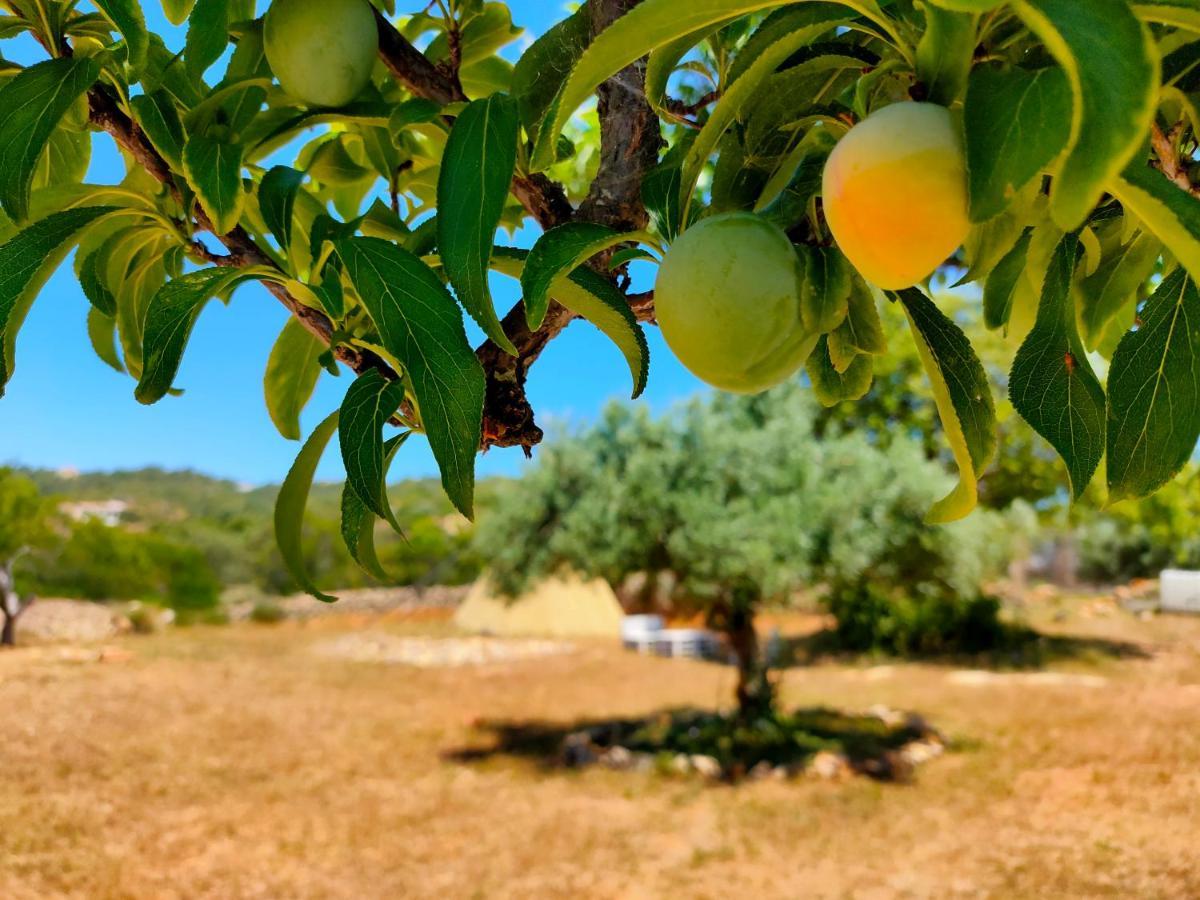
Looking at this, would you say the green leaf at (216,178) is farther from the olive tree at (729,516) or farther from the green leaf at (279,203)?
the olive tree at (729,516)

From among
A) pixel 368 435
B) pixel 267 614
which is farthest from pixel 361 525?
pixel 267 614

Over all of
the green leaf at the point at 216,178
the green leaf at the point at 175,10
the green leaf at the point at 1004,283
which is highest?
the green leaf at the point at 175,10

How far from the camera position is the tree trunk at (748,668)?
5.42 meters

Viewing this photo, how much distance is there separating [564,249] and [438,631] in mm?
10414

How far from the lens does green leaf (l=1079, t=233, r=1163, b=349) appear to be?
53 cm

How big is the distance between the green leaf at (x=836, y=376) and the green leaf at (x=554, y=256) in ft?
0.41

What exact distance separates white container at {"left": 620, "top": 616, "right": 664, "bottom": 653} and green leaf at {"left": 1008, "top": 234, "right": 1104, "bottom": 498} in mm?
8820

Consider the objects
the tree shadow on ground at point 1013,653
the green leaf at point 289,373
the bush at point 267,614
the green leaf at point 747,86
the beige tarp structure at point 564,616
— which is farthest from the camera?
the bush at point 267,614

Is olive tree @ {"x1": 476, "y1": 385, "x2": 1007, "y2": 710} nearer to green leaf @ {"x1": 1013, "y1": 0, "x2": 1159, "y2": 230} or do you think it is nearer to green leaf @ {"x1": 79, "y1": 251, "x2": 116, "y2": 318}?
green leaf @ {"x1": 79, "y1": 251, "x2": 116, "y2": 318}

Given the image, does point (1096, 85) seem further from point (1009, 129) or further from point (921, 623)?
point (921, 623)

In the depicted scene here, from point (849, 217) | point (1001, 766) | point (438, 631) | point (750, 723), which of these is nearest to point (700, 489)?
point (750, 723)

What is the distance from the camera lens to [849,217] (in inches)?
12.8

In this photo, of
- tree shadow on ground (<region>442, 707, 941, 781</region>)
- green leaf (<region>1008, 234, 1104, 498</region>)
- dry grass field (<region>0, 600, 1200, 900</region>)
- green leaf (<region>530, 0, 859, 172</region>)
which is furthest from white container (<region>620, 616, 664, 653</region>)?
green leaf (<region>530, 0, 859, 172</region>)

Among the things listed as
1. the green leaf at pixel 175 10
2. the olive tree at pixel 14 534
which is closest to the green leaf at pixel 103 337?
the green leaf at pixel 175 10
